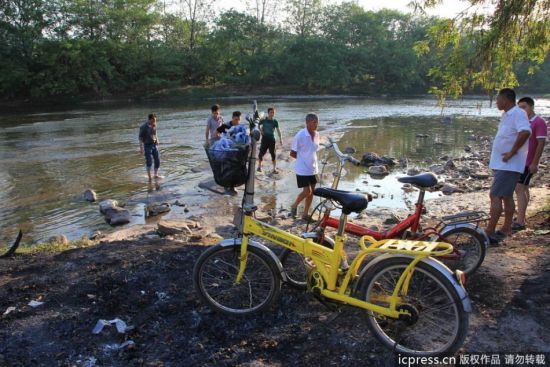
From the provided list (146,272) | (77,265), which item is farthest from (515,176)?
(77,265)

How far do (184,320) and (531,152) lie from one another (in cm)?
557

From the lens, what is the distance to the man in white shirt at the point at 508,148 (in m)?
5.27

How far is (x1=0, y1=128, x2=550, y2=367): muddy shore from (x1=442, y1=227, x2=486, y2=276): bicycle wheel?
0.40 ft

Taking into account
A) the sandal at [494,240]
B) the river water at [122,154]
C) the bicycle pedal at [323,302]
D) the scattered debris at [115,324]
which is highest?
the bicycle pedal at [323,302]

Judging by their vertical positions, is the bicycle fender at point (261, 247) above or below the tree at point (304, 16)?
below

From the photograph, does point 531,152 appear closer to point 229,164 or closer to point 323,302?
point 323,302

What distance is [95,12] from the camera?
172 feet

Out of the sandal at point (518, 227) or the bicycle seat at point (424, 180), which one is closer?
the bicycle seat at point (424, 180)

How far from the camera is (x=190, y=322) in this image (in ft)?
12.5

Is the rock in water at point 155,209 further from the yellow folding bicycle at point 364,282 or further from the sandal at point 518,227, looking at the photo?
the sandal at point 518,227

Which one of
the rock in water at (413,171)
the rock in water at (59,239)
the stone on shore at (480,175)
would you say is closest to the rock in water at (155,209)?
the rock in water at (59,239)

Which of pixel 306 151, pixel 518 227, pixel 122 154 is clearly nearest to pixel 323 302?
pixel 306 151

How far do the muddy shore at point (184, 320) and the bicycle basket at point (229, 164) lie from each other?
1269mm

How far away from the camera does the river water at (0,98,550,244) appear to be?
32.2 ft
